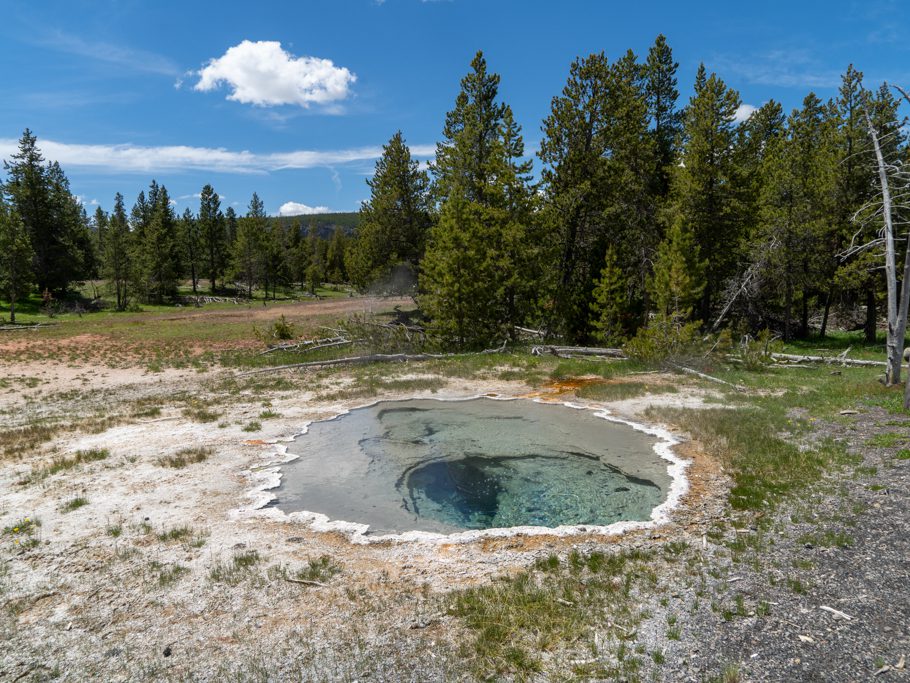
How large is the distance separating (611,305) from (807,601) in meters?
23.8

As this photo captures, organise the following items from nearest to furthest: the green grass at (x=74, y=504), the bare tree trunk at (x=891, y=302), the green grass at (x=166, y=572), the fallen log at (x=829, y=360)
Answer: the green grass at (x=166, y=572) → the green grass at (x=74, y=504) → the bare tree trunk at (x=891, y=302) → the fallen log at (x=829, y=360)

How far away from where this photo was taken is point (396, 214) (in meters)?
43.4

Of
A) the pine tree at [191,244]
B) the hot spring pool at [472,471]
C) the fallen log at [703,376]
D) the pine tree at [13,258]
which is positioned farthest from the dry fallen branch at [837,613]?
the pine tree at [191,244]

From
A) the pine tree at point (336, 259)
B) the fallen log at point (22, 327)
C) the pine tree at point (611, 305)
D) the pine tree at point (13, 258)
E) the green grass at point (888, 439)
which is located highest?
the pine tree at point (336, 259)

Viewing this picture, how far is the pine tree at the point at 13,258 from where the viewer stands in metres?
47.9

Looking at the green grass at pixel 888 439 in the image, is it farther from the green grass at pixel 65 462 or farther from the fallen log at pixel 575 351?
the green grass at pixel 65 462

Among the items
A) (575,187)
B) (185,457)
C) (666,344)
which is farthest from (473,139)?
(185,457)

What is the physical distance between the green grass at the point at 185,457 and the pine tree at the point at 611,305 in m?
21.7

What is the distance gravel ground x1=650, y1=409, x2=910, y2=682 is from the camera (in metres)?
5.49

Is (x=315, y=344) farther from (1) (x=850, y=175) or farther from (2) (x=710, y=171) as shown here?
(1) (x=850, y=175)

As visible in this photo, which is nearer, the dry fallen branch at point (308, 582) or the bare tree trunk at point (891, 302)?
the dry fallen branch at point (308, 582)

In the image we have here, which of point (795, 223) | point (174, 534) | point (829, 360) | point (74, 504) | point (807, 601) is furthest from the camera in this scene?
point (795, 223)

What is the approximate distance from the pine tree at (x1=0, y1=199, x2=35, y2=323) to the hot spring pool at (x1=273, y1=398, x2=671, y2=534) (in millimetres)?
49387

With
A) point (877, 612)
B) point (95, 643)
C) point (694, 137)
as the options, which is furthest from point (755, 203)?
point (95, 643)
